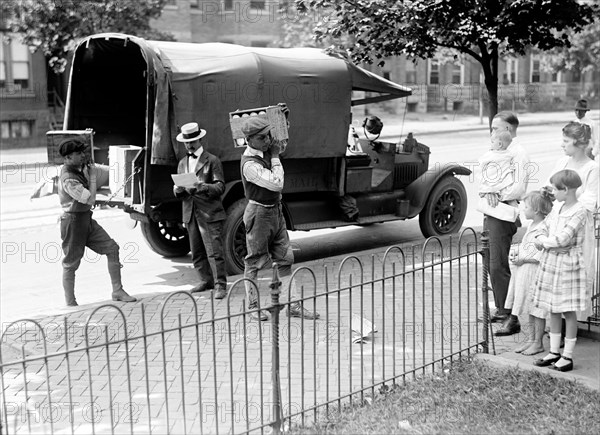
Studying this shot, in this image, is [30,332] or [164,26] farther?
[164,26]

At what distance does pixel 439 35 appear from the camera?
967 cm

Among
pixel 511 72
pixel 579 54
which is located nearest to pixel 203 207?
pixel 579 54

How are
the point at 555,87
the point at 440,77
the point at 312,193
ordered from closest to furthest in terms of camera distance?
the point at 312,193, the point at 440,77, the point at 555,87

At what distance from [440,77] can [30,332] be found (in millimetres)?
43100

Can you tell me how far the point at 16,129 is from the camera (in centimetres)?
3000

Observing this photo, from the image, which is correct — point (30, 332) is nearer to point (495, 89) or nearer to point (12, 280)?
point (12, 280)

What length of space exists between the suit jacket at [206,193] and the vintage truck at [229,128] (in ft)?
1.61

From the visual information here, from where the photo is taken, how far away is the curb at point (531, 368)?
5.83 m

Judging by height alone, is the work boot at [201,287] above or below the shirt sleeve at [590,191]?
below

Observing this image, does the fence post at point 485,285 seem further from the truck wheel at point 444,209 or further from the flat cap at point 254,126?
the truck wheel at point 444,209

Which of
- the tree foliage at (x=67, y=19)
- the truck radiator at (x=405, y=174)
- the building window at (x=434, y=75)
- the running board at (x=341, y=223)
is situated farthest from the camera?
the building window at (x=434, y=75)

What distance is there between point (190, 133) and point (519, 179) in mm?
3506

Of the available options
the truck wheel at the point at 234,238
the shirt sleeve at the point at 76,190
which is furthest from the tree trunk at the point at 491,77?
the shirt sleeve at the point at 76,190

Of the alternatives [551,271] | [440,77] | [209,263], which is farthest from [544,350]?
[440,77]
